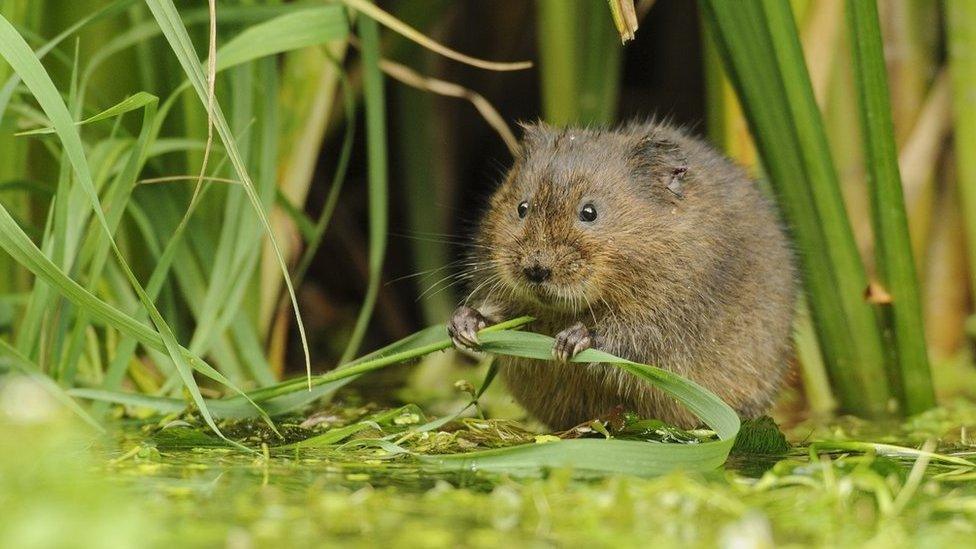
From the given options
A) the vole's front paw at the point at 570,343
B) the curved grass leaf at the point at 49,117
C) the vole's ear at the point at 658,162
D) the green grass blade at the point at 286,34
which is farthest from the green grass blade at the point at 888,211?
the curved grass leaf at the point at 49,117

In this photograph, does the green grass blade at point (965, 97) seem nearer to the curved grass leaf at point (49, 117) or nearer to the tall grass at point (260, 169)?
the tall grass at point (260, 169)

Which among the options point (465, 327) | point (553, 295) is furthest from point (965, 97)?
point (465, 327)

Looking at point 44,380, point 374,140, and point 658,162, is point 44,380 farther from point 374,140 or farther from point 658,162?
point 658,162

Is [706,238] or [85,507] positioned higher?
[706,238]

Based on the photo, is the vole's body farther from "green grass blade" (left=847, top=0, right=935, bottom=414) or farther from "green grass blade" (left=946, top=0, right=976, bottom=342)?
"green grass blade" (left=946, top=0, right=976, bottom=342)

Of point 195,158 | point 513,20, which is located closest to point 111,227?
point 195,158

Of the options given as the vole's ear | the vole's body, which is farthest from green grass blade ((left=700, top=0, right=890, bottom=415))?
the vole's ear

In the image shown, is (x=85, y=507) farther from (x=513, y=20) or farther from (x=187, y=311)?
(x=513, y=20)
